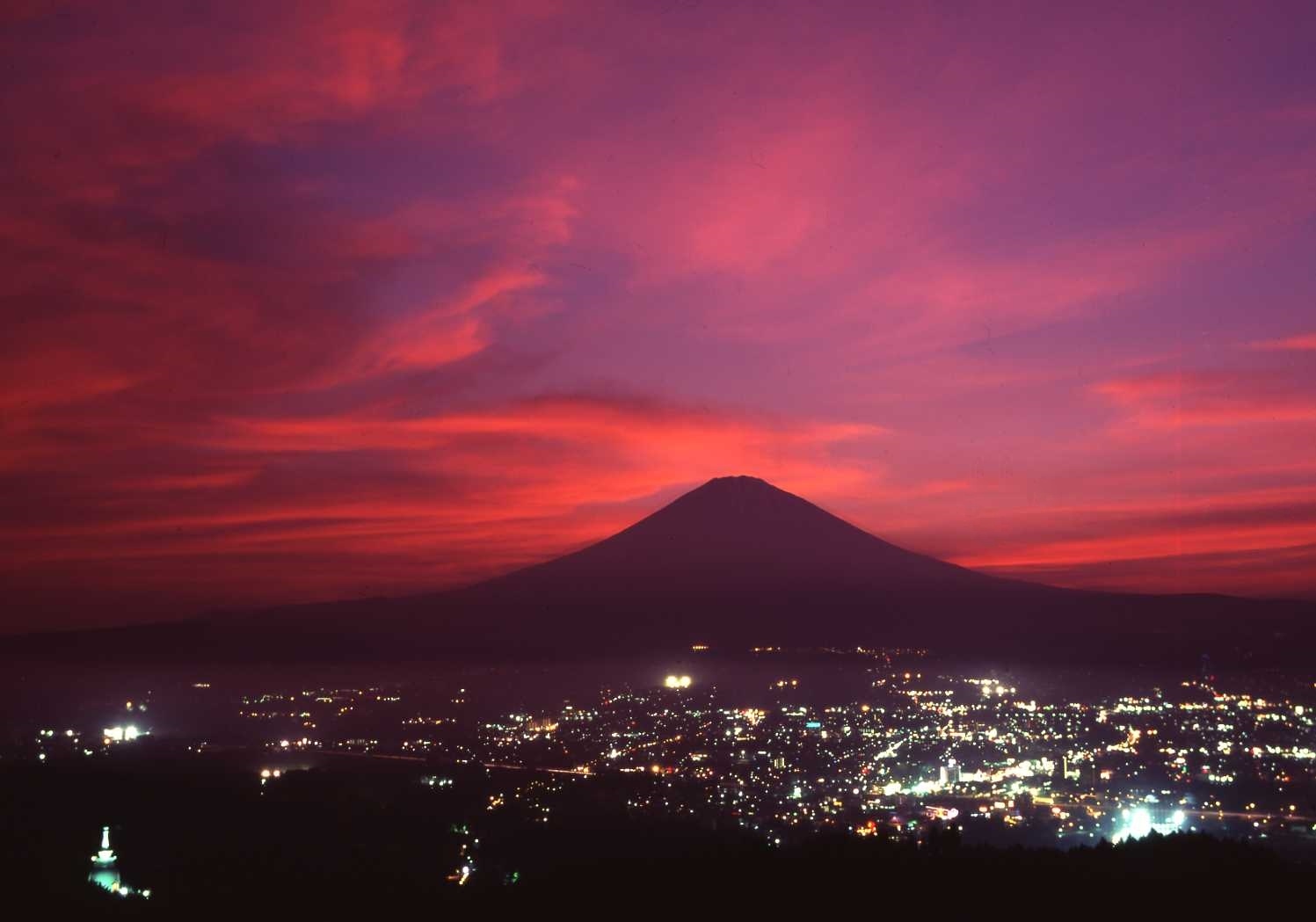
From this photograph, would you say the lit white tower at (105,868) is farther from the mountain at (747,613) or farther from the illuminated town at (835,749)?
the mountain at (747,613)

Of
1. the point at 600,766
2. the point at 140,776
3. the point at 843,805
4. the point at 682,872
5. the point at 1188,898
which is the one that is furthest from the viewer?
the point at 600,766

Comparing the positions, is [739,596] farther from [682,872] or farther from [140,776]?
[682,872]

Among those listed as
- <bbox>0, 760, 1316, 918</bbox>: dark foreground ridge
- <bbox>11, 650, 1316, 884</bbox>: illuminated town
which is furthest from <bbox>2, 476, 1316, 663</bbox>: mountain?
<bbox>0, 760, 1316, 918</bbox>: dark foreground ridge

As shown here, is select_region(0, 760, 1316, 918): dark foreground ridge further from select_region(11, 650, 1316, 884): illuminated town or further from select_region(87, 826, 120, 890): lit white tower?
select_region(11, 650, 1316, 884): illuminated town

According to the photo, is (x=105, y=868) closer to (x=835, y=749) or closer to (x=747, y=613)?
(x=835, y=749)

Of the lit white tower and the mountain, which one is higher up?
the mountain

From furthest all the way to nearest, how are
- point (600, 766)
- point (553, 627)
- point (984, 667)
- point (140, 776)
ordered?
point (553, 627)
point (984, 667)
point (600, 766)
point (140, 776)

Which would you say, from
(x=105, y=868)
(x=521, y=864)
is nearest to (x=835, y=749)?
(x=521, y=864)

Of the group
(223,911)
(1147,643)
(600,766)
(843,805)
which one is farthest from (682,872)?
(1147,643)
